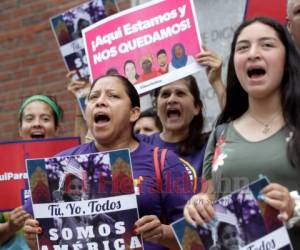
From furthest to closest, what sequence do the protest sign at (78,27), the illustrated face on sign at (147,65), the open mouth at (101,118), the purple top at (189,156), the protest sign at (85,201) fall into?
the protest sign at (78,27)
the illustrated face on sign at (147,65)
the purple top at (189,156)
the open mouth at (101,118)
the protest sign at (85,201)

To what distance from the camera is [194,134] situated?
3.86 metres

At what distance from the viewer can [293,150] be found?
2.47m

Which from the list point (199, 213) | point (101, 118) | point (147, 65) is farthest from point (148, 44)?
point (199, 213)

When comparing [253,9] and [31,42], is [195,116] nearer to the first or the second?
[253,9]

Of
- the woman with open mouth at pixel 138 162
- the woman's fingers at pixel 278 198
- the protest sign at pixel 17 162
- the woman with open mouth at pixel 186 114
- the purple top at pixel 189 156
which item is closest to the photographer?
the woman's fingers at pixel 278 198

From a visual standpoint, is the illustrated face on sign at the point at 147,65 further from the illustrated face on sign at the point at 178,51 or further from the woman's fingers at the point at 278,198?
the woman's fingers at the point at 278,198

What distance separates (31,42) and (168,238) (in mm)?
4936

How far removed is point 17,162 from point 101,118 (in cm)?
90

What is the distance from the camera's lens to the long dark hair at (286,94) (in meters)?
2.51

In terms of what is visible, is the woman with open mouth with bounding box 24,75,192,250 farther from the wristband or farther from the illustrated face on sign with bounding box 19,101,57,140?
the illustrated face on sign with bounding box 19,101,57,140

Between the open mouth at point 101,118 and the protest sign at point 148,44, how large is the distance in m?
0.76

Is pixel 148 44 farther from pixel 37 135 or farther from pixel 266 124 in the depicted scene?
pixel 266 124

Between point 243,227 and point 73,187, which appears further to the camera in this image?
point 73,187

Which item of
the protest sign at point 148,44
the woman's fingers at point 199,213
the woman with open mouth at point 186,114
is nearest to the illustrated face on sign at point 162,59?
the protest sign at point 148,44
